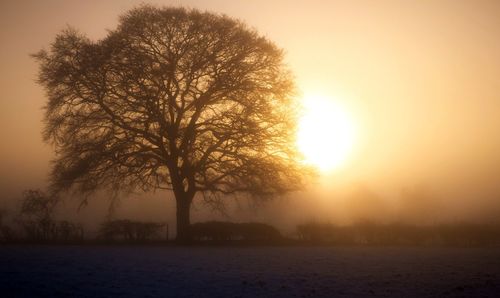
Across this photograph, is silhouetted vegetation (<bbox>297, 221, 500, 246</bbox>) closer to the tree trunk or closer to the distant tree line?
the distant tree line

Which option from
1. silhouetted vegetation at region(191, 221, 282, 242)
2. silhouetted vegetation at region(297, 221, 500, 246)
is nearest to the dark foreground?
silhouetted vegetation at region(191, 221, 282, 242)

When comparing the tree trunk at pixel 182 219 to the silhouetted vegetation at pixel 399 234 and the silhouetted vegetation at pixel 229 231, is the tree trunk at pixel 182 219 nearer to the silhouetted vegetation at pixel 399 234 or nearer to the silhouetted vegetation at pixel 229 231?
the silhouetted vegetation at pixel 229 231

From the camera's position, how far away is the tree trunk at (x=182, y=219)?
26766 mm

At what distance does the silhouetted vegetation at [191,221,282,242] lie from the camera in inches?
1038

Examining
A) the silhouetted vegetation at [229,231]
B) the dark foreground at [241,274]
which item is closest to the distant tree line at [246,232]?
the silhouetted vegetation at [229,231]

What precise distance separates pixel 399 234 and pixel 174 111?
15237mm

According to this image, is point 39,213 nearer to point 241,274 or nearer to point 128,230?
point 128,230

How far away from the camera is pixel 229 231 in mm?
26375

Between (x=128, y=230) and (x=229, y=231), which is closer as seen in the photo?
(x=128, y=230)

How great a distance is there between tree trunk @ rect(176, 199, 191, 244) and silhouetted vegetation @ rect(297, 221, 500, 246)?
659 cm

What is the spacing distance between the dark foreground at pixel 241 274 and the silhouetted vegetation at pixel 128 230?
163 inches

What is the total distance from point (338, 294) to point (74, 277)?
301 inches

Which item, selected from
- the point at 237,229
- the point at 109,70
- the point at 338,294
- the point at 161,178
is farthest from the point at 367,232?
the point at 109,70

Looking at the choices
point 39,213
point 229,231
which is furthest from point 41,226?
point 229,231
